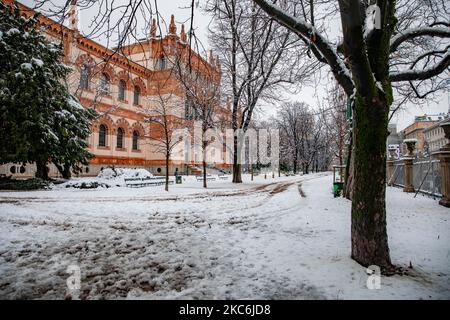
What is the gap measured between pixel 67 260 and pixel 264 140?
151ft

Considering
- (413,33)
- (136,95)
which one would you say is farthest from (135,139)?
(413,33)

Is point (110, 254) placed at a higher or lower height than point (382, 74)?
lower

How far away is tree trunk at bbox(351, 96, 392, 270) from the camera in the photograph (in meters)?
3.14

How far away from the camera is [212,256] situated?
147 inches

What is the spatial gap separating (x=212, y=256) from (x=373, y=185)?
8.22 ft

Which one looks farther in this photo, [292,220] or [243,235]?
[292,220]

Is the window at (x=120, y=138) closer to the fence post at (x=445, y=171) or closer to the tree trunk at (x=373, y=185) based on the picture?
the fence post at (x=445, y=171)

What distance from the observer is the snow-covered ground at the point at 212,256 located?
2701 mm

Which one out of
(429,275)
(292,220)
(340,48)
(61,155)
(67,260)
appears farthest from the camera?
(61,155)
